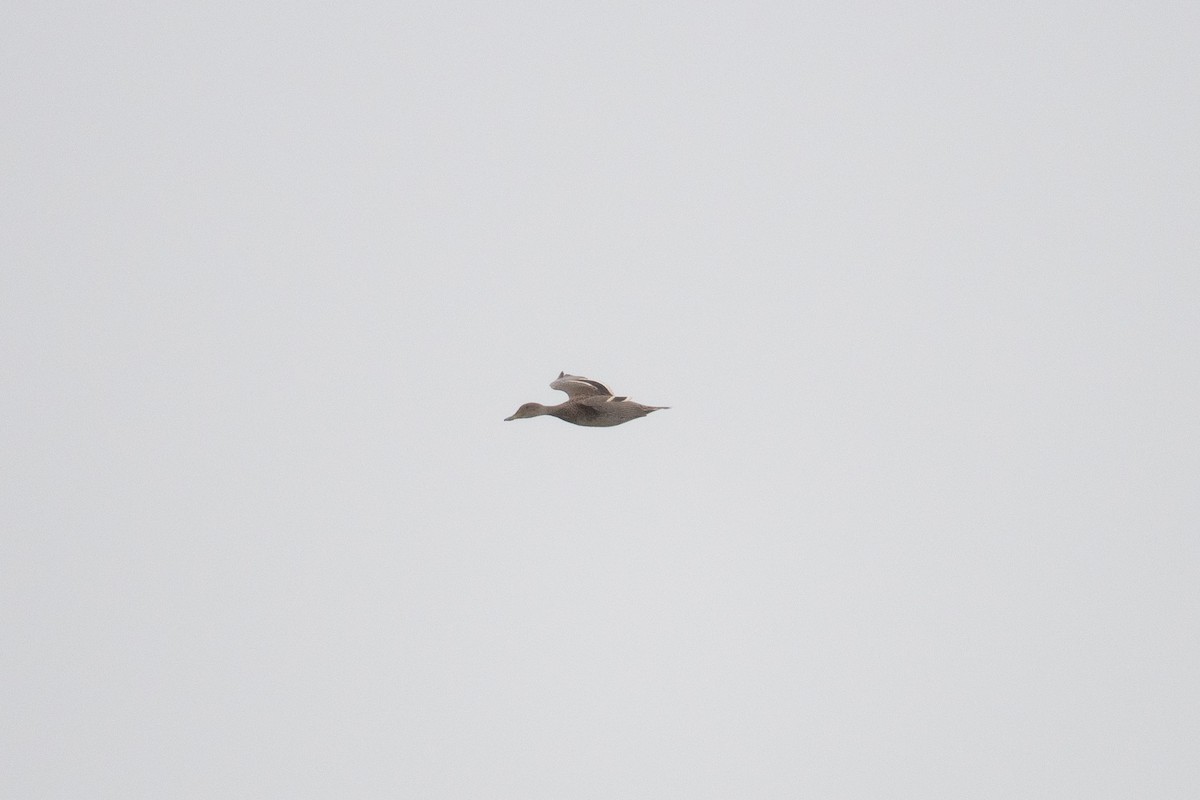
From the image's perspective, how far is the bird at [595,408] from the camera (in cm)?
3123

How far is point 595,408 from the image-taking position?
31.5m

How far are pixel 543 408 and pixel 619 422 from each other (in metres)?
2.01

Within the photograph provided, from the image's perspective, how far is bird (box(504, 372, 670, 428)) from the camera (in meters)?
31.2

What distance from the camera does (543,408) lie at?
3061cm

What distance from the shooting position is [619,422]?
Result: 31609 millimetres
